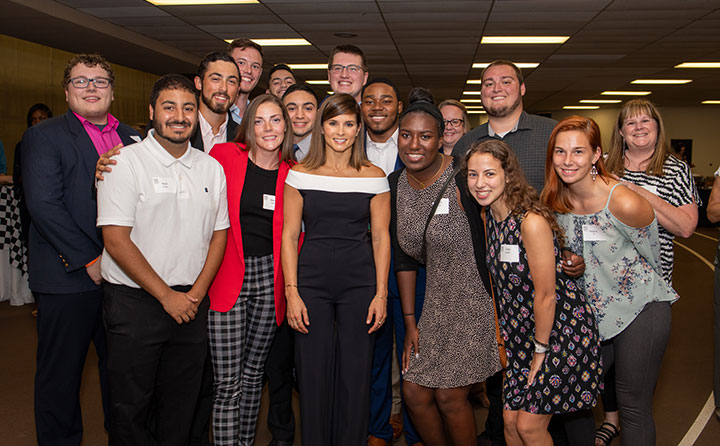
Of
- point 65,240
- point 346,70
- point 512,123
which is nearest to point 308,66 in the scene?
point 346,70

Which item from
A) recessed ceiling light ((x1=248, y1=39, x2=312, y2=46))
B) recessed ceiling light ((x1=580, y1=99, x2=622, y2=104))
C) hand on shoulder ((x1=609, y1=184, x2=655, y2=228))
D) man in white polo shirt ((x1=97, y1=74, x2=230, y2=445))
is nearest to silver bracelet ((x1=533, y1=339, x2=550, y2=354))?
hand on shoulder ((x1=609, y1=184, x2=655, y2=228))

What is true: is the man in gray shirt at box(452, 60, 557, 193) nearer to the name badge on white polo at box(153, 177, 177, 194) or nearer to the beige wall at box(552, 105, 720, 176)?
the name badge on white polo at box(153, 177, 177, 194)

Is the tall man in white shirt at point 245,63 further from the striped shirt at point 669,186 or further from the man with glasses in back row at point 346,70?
the striped shirt at point 669,186

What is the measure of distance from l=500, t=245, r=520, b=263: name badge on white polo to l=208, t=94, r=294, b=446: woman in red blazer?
1.08 m

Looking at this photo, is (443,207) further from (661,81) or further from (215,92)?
(661,81)

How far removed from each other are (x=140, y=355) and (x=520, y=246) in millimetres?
1694

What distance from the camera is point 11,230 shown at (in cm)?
645

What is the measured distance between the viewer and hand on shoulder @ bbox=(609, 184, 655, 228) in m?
2.41

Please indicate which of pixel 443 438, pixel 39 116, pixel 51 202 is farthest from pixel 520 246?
pixel 39 116

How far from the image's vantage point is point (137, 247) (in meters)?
2.43

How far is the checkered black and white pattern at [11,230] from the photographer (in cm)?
634

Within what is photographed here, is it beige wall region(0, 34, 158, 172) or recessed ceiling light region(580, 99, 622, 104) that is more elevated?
recessed ceiling light region(580, 99, 622, 104)

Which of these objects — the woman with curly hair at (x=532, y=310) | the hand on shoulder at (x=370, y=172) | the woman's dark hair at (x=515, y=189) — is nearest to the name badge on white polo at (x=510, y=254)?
the woman with curly hair at (x=532, y=310)

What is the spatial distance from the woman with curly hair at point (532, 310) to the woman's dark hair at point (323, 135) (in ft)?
1.83
